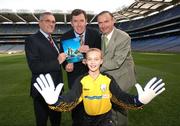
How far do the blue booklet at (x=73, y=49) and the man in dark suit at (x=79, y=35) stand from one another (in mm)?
128

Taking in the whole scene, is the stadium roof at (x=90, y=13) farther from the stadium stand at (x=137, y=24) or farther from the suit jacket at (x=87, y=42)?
the suit jacket at (x=87, y=42)

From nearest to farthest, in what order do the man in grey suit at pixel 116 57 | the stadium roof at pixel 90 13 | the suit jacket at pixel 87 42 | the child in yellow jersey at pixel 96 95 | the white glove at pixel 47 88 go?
the white glove at pixel 47 88, the child in yellow jersey at pixel 96 95, the man in grey suit at pixel 116 57, the suit jacket at pixel 87 42, the stadium roof at pixel 90 13

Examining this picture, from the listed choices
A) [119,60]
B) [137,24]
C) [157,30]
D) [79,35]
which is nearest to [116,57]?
[119,60]

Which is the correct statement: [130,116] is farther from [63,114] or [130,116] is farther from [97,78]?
[97,78]

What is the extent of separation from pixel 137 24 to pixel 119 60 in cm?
8660

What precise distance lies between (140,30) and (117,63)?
282ft

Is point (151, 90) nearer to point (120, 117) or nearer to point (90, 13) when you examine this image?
point (120, 117)

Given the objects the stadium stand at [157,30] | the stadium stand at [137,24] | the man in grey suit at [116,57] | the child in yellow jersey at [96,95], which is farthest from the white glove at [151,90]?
the stadium stand at [157,30]

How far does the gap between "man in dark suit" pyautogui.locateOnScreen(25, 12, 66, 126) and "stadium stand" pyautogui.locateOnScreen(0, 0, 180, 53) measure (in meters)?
47.5

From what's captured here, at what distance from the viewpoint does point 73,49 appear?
4945mm

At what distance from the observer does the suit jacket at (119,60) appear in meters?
5.11

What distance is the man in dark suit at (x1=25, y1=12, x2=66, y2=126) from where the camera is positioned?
5121 mm

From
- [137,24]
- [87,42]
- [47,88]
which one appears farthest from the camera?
[137,24]

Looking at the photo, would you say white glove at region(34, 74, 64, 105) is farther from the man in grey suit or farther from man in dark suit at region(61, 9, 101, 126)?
the man in grey suit
